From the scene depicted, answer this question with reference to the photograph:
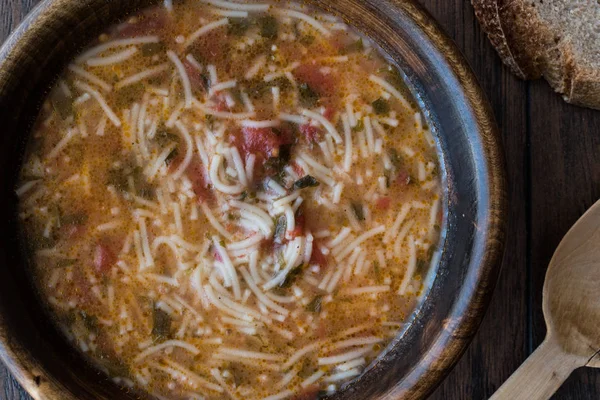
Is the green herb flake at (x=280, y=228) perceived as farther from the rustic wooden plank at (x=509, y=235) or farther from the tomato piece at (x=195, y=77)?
the rustic wooden plank at (x=509, y=235)

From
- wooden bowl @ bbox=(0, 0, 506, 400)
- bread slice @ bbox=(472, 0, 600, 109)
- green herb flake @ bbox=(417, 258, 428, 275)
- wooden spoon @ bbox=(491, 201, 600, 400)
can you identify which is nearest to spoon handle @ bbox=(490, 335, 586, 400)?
wooden spoon @ bbox=(491, 201, 600, 400)

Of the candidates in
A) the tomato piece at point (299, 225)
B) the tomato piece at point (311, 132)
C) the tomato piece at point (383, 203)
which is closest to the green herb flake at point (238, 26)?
the tomato piece at point (311, 132)

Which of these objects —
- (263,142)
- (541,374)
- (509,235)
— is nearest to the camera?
(263,142)

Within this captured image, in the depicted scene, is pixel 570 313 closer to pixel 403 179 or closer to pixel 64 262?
pixel 403 179

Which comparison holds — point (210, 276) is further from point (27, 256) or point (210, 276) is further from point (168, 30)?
point (168, 30)

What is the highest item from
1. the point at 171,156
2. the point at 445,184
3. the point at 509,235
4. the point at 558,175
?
the point at 171,156

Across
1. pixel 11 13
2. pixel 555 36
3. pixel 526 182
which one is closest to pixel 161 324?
pixel 11 13

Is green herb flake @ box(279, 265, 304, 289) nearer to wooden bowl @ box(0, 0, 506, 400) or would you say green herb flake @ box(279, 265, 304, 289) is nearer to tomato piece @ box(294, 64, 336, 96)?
wooden bowl @ box(0, 0, 506, 400)
